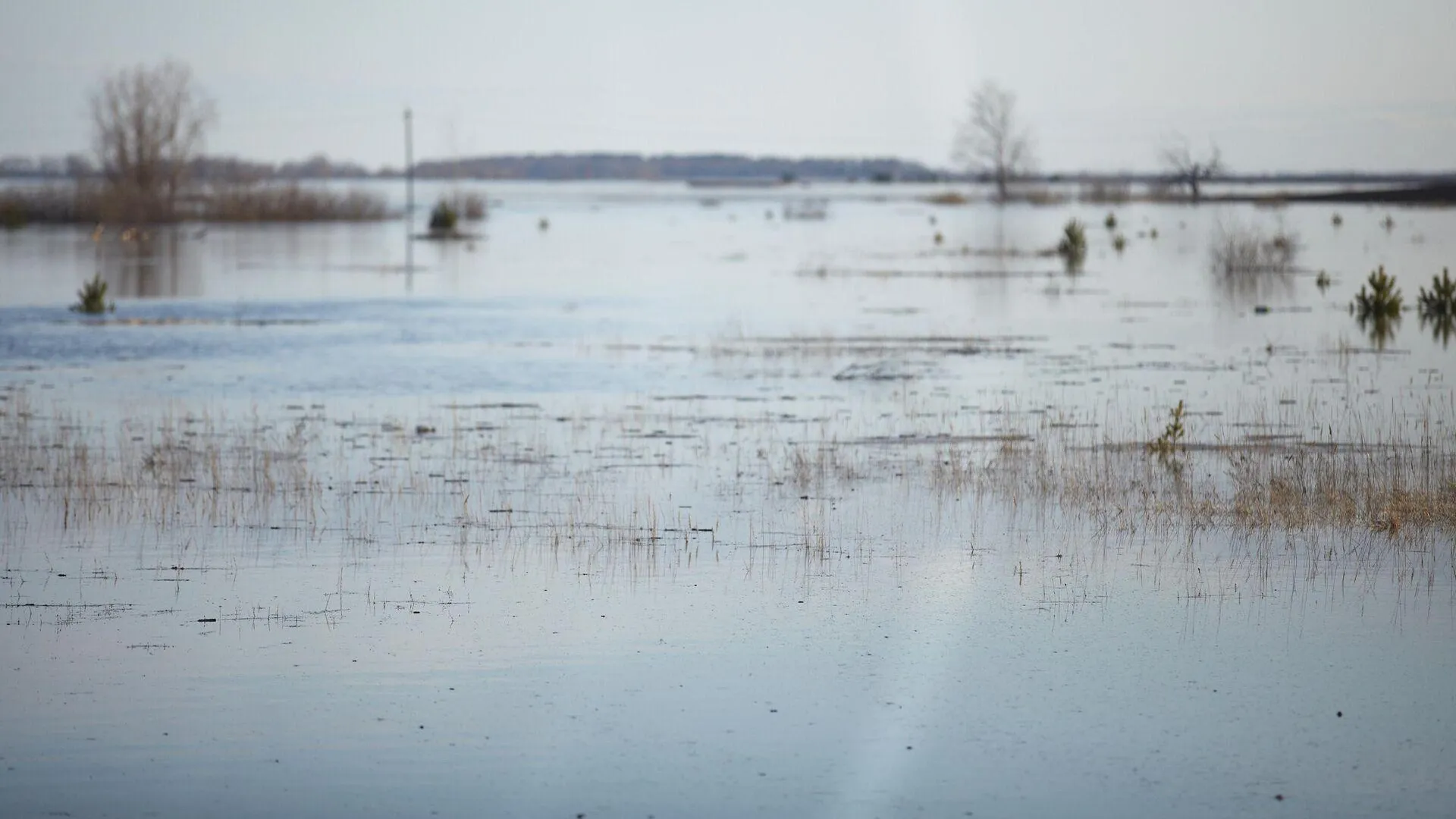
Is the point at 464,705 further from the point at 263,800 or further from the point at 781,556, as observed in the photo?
the point at 781,556

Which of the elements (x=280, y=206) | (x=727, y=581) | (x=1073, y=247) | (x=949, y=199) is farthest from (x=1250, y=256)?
(x=949, y=199)

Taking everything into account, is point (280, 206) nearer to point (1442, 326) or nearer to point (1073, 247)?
point (1073, 247)

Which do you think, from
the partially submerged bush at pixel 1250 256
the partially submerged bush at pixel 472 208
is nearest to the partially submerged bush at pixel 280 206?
the partially submerged bush at pixel 472 208

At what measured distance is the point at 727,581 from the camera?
943cm

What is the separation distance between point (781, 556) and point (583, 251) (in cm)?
4471

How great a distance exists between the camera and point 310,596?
903cm

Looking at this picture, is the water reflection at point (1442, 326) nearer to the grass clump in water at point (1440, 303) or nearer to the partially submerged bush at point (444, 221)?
the grass clump in water at point (1440, 303)

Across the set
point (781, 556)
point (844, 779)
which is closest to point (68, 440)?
point (781, 556)

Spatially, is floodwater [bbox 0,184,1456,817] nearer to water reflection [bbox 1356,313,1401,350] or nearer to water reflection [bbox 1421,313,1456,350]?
water reflection [bbox 1356,313,1401,350]

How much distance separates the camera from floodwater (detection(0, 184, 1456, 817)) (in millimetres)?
6426

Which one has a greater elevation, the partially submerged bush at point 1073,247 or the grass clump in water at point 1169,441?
the partially submerged bush at point 1073,247

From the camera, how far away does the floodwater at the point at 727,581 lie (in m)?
6.43

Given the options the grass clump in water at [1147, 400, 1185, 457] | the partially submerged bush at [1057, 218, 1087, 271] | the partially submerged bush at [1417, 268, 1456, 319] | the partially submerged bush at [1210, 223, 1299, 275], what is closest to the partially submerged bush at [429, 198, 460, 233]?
the partially submerged bush at [1057, 218, 1087, 271]

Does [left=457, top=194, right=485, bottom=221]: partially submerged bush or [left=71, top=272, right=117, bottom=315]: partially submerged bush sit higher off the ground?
[left=457, top=194, right=485, bottom=221]: partially submerged bush
